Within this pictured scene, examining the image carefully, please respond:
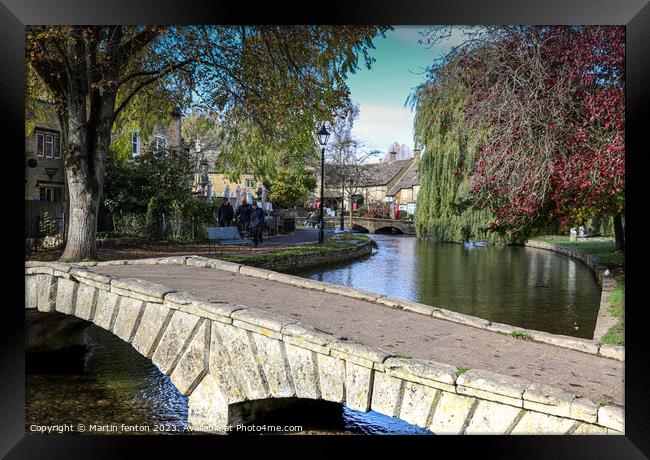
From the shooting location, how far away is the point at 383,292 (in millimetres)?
6934

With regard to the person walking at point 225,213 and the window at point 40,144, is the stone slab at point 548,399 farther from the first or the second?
the person walking at point 225,213

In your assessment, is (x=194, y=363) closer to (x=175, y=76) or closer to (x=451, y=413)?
(x=451, y=413)

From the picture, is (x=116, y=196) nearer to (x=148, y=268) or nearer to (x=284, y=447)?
(x=148, y=268)

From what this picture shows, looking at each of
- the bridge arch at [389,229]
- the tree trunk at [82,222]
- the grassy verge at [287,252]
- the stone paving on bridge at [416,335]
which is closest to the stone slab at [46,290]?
the stone paving on bridge at [416,335]

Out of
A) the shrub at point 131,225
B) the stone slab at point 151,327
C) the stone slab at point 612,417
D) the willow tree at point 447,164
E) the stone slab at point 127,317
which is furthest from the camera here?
the shrub at point 131,225

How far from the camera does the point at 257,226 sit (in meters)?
7.60

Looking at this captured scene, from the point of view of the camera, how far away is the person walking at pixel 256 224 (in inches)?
297

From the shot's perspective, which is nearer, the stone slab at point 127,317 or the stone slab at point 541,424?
the stone slab at point 541,424

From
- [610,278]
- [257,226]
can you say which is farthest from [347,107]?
[610,278]

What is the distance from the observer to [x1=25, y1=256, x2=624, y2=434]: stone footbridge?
3160mm

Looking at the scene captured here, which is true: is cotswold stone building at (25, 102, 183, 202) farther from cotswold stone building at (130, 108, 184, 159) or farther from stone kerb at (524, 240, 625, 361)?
stone kerb at (524, 240, 625, 361)

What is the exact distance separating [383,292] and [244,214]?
2.22 m

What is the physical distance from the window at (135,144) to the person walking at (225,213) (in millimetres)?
1698

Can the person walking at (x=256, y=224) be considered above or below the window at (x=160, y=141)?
below
